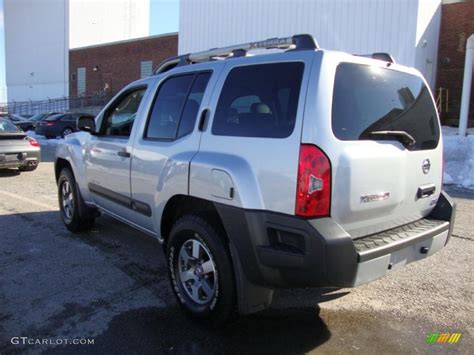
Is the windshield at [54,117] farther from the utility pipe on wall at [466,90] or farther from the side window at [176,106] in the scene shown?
the side window at [176,106]

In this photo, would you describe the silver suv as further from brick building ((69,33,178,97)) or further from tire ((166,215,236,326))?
brick building ((69,33,178,97))

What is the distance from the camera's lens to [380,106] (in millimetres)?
3129

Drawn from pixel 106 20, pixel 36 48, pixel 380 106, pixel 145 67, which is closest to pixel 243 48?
pixel 380 106

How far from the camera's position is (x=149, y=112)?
4191 mm

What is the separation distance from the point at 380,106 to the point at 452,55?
18.5m

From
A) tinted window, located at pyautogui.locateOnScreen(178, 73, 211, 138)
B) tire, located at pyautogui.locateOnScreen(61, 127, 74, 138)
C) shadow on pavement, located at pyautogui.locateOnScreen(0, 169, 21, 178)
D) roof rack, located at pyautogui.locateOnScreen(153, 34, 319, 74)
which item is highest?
roof rack, located at pyautogui.locateOnScreen(153, 34, 319, 74)

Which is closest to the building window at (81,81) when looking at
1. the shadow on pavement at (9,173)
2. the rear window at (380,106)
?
the shadow on pavement at (9,173)

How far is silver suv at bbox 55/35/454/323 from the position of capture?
2.71m

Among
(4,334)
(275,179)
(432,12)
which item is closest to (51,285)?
(4,334)

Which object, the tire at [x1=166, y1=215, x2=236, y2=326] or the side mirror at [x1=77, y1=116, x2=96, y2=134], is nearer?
the tire at [x1=166, y1=215, x2=236, y2=326]

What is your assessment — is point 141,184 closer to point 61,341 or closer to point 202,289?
point 202,289

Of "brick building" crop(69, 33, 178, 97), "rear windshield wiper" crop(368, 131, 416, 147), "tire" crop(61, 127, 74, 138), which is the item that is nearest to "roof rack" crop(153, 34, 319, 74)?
"rear windshield wiper" crop(368, 131, 416, 147)

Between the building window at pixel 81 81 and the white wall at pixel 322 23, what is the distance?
1824cm

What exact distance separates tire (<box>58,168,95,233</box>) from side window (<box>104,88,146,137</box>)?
43.5 inches
